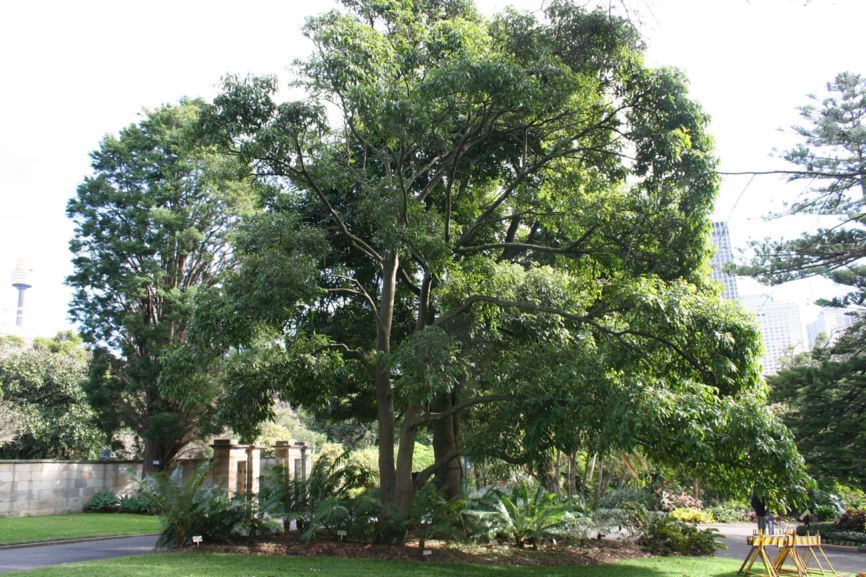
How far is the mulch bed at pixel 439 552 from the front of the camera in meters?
11.1

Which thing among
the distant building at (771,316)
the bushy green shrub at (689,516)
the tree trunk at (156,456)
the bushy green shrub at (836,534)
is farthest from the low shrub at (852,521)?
the tree trunk at (156,456)

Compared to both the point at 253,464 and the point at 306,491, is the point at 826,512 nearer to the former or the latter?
the point at 306,491

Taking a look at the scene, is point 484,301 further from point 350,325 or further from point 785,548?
point 785,548

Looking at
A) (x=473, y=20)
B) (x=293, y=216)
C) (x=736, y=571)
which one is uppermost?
(x=473, y=20)

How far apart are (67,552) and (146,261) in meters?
13.7

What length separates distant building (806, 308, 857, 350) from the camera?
1739 cm

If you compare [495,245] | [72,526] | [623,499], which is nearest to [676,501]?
[623,499]

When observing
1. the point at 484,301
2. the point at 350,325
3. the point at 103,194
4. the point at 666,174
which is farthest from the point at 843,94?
the point at 103,194

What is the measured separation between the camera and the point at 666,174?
1075 centimetres

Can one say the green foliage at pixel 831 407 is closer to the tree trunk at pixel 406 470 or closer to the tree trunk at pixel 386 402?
the tree trunk at pixel 406 470

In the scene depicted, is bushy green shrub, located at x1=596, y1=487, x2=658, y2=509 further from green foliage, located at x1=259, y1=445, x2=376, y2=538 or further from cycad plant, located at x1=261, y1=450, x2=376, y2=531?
cycad plant, located at x1=261, y1=450, x2=376, y2=531

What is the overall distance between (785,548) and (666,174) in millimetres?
5963

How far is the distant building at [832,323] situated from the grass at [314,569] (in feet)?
27.5

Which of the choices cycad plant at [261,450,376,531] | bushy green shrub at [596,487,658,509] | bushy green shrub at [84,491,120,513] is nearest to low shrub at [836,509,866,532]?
bushy green shrub at [596,487,658,509]
